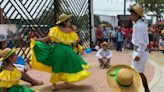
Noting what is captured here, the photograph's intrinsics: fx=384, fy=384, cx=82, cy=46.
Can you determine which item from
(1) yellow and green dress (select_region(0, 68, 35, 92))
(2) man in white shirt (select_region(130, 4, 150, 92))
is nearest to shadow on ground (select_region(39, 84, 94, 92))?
(2) man in white shirt (select_region(130, 4, 150, 92))

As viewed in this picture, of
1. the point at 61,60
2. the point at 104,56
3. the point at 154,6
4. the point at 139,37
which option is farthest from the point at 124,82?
the point at 154,6

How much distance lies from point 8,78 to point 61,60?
9.19ft

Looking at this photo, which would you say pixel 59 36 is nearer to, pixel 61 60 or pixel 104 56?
pixel 61 60

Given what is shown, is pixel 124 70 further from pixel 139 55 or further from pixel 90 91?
pixel 90 91

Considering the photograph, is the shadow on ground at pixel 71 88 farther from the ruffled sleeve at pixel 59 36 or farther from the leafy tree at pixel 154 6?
the leafy tree at pixel 154 6

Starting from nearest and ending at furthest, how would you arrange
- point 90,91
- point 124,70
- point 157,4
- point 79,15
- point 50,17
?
point 124,70 → point 90,91 → point 50,17 → point 79,15 → point 157,4

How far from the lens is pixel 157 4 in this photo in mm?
36312

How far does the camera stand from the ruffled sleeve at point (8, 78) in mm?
5678

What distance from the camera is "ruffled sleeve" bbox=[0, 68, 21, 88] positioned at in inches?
224

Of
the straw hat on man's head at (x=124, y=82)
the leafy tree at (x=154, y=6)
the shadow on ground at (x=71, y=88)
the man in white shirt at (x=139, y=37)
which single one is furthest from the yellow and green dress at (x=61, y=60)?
the leafy tree at (x=154, y=6)

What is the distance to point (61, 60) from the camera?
841 centimetres

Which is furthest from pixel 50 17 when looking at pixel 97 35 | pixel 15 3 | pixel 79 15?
pixel 97 35

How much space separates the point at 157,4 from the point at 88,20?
17.5 metres

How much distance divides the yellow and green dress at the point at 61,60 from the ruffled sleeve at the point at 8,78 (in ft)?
8.64
